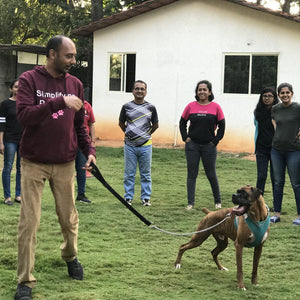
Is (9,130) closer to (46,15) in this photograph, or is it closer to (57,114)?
(57,114)

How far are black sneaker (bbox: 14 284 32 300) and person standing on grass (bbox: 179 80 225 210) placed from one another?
5161mm

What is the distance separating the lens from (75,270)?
5457 millimetres

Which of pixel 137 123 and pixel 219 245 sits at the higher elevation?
pixel 137 123

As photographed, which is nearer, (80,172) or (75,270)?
(75,270)

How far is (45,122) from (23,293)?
4.64ft

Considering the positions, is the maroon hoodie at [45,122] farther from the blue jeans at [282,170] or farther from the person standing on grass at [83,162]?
the person standing on grass at [83,162]

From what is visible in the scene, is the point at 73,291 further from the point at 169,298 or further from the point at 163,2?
the point at 163,2

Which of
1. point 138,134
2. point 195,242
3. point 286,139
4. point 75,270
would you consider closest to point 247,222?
point 195,242

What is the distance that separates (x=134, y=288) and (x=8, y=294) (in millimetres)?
1115

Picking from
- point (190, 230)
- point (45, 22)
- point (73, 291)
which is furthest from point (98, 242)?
point (45, 22)

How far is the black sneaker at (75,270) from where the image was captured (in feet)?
17.9

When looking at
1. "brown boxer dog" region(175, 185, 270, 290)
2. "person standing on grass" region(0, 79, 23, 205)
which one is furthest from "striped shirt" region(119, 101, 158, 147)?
"brown boxer dog" region(175, 185, 270, 290)

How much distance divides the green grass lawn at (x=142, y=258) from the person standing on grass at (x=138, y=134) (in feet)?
1.50

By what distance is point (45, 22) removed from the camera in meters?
37.1
